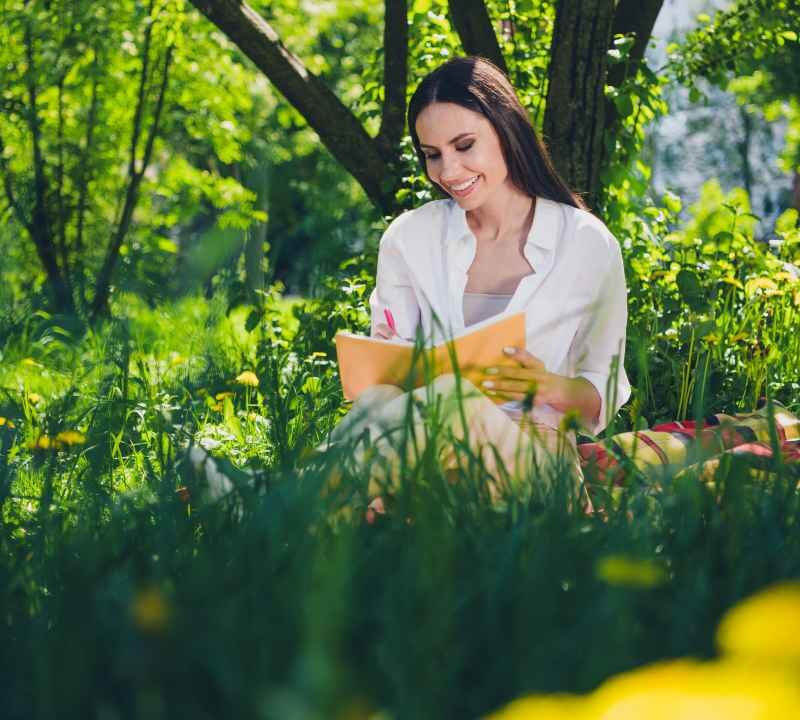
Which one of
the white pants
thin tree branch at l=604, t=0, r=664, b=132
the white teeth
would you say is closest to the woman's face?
the white teeth

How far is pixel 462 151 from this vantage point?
113 inches

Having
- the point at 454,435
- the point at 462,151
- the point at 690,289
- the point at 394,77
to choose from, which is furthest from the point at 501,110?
the point at 394,77

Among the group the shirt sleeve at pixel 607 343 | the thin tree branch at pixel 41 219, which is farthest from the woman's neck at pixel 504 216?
the thin tree branch at pixel 41 219

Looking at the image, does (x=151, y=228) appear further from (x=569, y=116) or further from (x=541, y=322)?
(x=541, y=322)

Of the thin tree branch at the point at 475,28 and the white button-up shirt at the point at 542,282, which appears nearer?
the white button-up shirt at the point at 542,282

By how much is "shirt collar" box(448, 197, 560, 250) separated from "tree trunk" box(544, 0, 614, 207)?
3.51 feet

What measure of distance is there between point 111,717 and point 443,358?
140 cm

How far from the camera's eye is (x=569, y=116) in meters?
4.18

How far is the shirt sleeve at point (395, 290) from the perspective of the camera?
9.95 feet

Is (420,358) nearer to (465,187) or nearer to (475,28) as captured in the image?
(465,187)

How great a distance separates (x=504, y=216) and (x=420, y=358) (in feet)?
2.88

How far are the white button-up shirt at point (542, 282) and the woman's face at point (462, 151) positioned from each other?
133 mm

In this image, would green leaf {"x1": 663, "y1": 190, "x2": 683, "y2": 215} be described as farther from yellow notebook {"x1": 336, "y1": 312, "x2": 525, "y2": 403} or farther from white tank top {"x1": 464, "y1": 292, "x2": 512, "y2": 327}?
yellow notebook {"x1": 336, "y1": 312, "x2": 525, "y2": 403}

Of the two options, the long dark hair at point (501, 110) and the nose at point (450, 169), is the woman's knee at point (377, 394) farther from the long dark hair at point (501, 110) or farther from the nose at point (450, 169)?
the long dark hair at point (501, 110)
